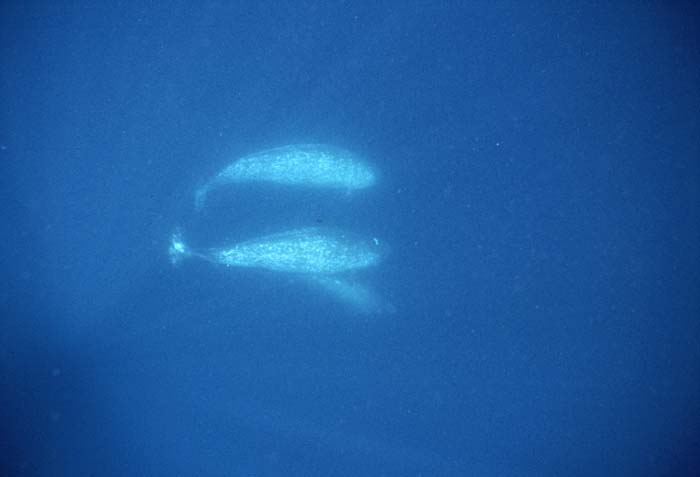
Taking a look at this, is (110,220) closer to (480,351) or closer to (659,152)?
(480,351)

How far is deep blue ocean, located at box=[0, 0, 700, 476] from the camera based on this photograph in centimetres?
163

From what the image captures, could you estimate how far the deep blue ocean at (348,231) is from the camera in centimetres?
163

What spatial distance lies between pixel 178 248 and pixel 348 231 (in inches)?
26.3

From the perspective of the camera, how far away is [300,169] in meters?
1.70

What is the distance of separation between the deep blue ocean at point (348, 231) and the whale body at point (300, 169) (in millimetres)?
36

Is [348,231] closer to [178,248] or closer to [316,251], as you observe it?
[316,251]

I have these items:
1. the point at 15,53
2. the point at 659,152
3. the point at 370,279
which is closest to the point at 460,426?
the point at 370,279

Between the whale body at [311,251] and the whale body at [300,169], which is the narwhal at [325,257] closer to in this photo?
the whale body at [311,251]

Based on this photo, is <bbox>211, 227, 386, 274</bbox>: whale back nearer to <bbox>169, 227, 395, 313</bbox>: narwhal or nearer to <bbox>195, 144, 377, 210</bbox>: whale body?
<bbox>169, 227, 395, 313</bbox>: narwhal

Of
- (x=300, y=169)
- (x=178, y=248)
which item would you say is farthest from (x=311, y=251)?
(x=178, y=248)

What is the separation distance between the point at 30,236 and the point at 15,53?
678 millimetres

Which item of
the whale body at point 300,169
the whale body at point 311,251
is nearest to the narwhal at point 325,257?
the whale body at point 311,251

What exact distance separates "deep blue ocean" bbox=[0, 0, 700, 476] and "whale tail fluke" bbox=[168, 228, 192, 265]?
0.04 metres

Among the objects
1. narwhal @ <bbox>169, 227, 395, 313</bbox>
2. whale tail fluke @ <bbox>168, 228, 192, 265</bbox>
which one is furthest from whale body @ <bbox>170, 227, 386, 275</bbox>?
whale tail fluke @ <bbox>168, 228, 192, 265</bbox>
